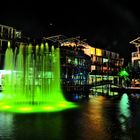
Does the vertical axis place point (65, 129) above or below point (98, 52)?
below

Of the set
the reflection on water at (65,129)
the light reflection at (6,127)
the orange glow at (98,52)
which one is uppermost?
the orange glow at (98,52)

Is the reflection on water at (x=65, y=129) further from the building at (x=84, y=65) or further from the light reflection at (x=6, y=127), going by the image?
the building at (x=84, y=65)

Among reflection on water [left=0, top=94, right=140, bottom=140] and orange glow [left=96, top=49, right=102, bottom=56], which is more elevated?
orange glow [left=96, top=49, right=102, bottom=56]

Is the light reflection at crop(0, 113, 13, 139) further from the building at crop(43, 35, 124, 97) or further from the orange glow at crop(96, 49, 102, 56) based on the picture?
the orange glow at crop(96, 49, 102, 56)

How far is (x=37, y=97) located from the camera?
2712cm

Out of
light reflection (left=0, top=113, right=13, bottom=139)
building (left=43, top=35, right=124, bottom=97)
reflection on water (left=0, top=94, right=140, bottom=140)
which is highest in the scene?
building (left=43, top=35, right=124, bottom=97)

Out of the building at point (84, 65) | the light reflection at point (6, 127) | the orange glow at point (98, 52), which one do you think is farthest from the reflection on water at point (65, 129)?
the orange glow at point (98, 52)

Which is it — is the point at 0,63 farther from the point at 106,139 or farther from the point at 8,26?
the point at 106,139

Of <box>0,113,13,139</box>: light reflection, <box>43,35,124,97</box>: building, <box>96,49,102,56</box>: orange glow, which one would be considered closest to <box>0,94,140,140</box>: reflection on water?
<box>0,113,13,139</box>: light reflection

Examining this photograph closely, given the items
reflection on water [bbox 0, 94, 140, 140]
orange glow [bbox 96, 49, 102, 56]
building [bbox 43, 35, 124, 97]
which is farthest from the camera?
orange glow [bbox 96, 49, 102, 56]

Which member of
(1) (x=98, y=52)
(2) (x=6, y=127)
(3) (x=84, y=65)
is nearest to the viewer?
(2) (x=6, y=127)

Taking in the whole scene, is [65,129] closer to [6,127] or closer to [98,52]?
[6,127]

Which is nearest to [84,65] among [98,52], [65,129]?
[98,52]

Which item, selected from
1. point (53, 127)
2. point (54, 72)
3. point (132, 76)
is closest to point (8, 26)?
point (54, 72)
